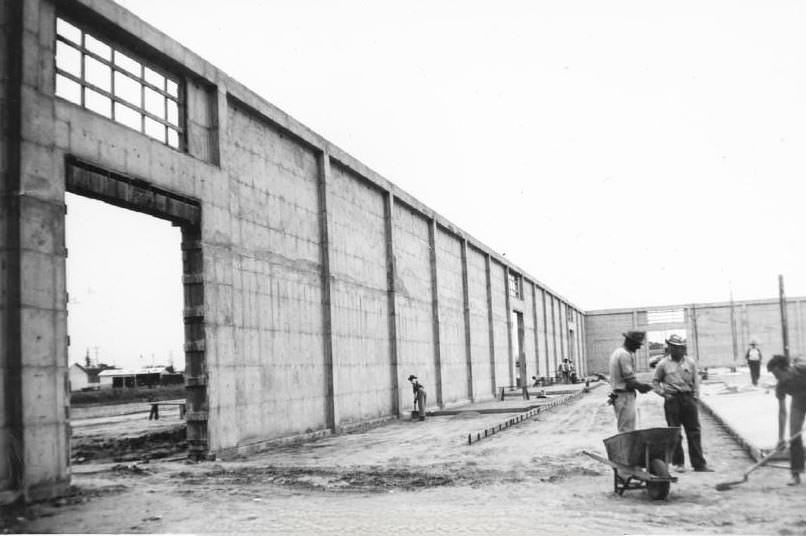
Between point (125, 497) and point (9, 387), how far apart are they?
1919mm

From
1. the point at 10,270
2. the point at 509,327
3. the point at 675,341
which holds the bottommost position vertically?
the point at 675,341

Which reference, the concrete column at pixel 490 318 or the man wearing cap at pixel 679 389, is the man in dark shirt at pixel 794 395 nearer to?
the man wearing cap at pixel 679 389

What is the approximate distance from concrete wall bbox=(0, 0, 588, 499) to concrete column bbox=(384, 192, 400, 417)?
0.16 feet

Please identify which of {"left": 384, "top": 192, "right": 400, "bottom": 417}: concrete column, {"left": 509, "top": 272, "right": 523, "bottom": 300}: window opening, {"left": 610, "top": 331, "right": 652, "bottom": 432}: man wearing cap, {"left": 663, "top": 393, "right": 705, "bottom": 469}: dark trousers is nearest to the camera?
{"left": 610, "top": 331, "right": 652, "bottom": 432}: man wearing cap

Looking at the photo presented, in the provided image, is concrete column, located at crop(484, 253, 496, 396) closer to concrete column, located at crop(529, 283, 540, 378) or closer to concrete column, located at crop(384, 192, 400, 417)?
concrete column, located at crop(529, 283, 540, 378)

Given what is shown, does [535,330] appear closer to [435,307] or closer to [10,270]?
[435,307]

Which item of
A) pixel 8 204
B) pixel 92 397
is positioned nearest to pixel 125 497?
pixel 8 204

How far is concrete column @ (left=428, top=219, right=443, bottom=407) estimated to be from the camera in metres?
27.9

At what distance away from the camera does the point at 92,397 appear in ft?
187

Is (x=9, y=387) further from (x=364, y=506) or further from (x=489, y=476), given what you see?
(x=489, y=476)

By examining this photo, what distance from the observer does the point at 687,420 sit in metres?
9.77

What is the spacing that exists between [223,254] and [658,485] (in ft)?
29.3

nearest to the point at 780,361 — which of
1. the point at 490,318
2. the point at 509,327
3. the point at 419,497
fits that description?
the point at 419,497

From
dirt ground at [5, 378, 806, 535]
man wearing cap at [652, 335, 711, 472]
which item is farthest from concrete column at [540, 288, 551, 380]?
man wearing cap at [652, 335, 711, 472]
